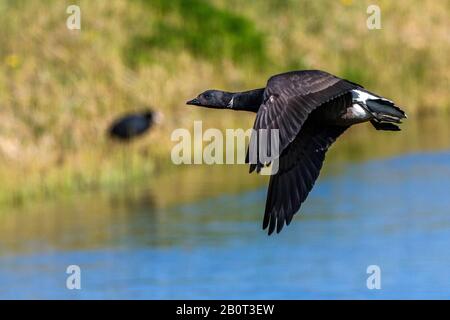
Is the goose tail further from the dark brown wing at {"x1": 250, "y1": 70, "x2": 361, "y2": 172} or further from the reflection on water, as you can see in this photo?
the reflection on water

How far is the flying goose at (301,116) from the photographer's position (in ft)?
→ 31.2

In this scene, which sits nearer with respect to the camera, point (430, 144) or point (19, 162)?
point (19, 162)

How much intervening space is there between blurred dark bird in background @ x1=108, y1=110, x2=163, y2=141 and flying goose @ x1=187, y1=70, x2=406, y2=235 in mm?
8481

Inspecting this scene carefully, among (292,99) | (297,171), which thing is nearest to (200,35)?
(297,171)

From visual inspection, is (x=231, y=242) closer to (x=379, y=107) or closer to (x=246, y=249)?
(x=246, y=249)

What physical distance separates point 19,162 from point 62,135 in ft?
4.38

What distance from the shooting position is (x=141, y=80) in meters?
22.0

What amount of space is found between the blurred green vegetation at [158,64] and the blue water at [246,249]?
56.8 inches

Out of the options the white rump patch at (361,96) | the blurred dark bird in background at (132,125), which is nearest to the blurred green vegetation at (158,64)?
the blurred dark bird in background at (132,125)
